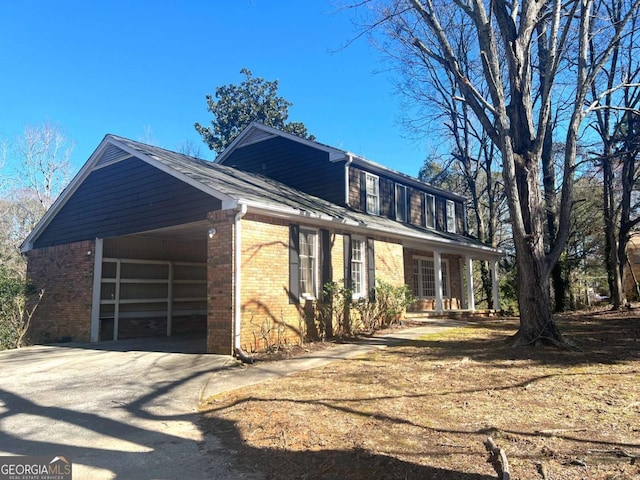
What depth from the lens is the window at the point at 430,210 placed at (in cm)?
1966

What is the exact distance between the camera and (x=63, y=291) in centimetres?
1310

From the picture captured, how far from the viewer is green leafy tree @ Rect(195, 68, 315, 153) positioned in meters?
36.2

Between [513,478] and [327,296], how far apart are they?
811cm

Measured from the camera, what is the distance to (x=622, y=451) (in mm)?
3766

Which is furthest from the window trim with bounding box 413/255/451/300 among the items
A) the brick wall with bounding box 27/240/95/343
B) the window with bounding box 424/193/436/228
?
the brick wall with bounding box 27/240/95/343

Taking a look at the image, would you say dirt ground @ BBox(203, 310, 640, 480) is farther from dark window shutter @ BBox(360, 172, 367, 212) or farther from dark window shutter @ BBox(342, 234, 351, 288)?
dark window shutter @ BBox(360, 172, 367, 212)

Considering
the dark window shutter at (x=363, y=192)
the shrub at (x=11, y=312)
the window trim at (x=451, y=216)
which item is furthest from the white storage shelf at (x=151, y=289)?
the window trim at (x=451, y=216)

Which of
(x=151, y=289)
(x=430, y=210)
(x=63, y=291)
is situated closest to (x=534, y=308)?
(x=151, y=289)

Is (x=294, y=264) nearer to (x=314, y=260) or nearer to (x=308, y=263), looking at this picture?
(x=308, y=263)

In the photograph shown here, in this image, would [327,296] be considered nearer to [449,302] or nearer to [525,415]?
[525,415]

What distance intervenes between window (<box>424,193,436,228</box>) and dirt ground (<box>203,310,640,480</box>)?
458 inches

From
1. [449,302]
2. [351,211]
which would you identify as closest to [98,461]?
[351,211]

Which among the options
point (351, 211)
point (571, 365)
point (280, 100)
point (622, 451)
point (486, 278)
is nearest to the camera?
point (622, 451)

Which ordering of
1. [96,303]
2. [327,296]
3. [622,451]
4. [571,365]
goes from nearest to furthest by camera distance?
[622,451], [571,365], [327,296], [96,303]
